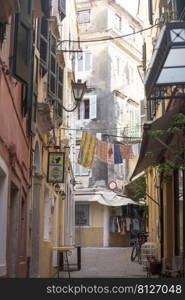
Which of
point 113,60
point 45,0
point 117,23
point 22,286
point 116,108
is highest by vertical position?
point 117,23

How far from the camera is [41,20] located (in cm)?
1398

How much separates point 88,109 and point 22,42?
29046mm

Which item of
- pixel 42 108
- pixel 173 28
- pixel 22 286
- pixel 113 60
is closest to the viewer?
pixel 22 286

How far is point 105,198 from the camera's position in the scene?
34156 millimetres

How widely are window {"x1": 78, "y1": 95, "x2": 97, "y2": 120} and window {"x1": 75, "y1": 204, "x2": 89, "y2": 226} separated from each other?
564 centimetres

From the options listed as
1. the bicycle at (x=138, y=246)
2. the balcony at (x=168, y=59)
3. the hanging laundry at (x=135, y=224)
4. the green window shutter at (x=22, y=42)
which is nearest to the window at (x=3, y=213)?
the green window shutter at (x=22, y=42)

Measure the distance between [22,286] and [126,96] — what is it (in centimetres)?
3266

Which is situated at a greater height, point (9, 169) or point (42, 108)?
point (42, 108)

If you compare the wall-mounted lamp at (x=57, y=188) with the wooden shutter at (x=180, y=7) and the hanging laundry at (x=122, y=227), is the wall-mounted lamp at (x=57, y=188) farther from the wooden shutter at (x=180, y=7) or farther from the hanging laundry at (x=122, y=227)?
the hanging laundry at (x=122, y=227)

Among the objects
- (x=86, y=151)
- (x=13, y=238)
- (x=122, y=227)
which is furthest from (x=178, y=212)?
(x=122, y=227)

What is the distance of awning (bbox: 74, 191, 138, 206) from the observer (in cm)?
3381

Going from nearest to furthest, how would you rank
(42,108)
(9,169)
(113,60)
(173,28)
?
1. (173,28)
2. (9,169)
3. (42,108)
4. (113,60)

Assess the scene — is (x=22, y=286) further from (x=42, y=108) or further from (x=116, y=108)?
(x=116, y=108)

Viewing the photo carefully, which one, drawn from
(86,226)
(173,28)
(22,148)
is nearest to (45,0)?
(22,148)
